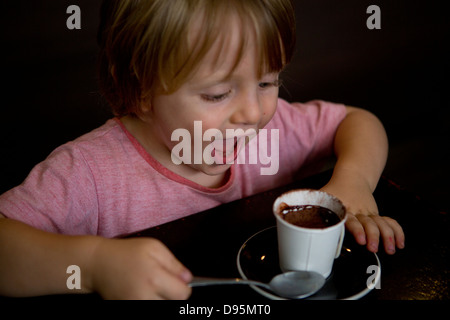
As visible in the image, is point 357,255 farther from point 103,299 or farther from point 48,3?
point 48,3

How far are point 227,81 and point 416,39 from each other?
151 cm

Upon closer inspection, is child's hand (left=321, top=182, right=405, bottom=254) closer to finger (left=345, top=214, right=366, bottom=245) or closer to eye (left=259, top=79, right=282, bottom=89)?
finger (left=345, top=214, right=366, bottom=245)

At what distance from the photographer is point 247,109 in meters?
0.82

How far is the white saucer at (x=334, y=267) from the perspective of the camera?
67cm

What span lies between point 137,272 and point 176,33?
0.42 meters

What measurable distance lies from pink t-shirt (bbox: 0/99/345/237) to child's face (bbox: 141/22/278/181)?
0.59 feet

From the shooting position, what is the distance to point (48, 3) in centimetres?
129

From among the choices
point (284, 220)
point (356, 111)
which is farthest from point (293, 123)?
point (284, 220)

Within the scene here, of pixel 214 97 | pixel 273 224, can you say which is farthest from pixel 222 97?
pixel 273 224

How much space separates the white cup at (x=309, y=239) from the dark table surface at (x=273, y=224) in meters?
0.08

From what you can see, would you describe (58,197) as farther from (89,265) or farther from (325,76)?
(325,76)

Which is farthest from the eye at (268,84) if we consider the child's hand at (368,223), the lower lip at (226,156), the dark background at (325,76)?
the dark background at (325,76)

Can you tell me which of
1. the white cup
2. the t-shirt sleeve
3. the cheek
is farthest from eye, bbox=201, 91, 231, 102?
the t-shirt sleeve

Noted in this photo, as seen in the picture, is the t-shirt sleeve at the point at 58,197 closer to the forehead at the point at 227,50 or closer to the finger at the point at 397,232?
the forehead at the point at 227,50
